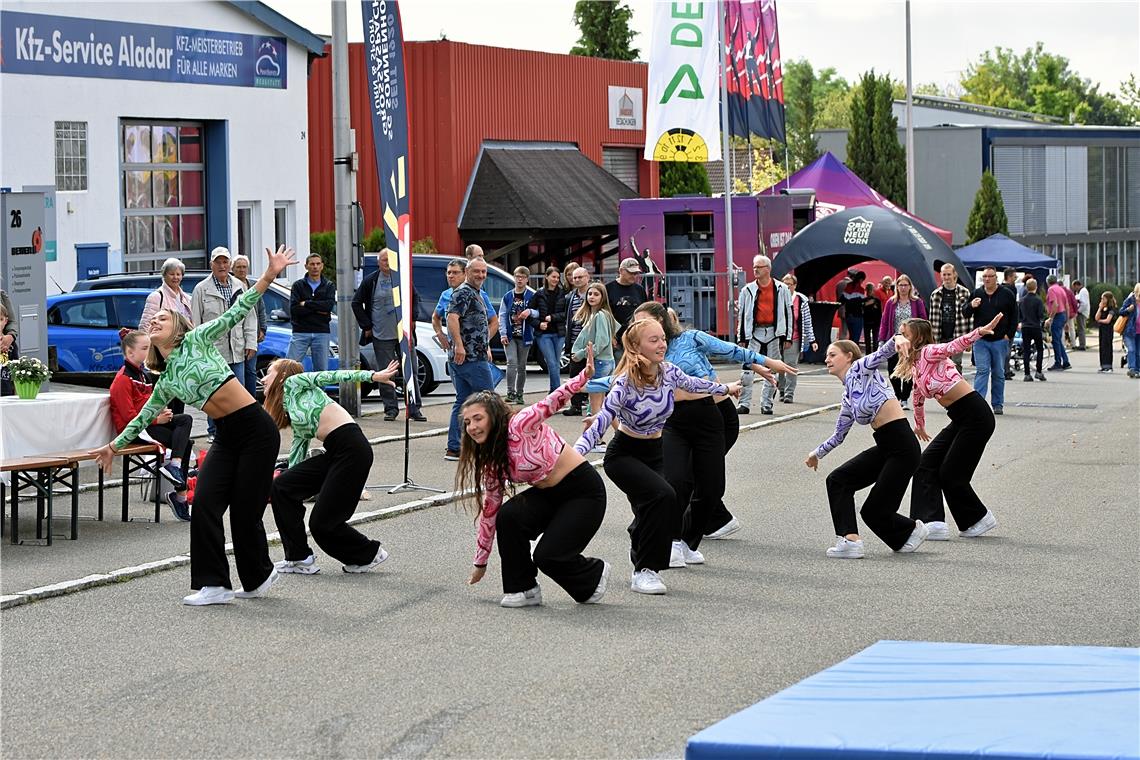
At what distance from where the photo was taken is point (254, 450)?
377 inches

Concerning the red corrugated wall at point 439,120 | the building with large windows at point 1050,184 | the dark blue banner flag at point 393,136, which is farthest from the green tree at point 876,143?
the dark blue banner flag at point 393,136

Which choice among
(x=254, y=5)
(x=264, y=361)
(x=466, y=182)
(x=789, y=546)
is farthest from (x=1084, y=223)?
(x=789, y=546)

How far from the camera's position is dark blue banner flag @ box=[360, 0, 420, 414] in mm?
14523

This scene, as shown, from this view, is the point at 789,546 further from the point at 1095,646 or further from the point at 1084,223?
the point at 1084,223

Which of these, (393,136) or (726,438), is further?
(393,136)

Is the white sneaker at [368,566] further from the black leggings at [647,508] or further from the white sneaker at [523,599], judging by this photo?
the black leggings at [647,508]

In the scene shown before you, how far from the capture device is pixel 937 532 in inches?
459

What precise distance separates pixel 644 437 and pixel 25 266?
388 inches

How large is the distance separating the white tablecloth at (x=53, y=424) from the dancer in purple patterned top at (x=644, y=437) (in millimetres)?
4278

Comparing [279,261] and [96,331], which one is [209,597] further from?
[96,331]

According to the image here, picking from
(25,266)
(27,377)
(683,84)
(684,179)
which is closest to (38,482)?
(27,377)

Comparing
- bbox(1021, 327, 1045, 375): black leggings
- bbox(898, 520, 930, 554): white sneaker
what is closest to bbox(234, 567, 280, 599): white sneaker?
bbox(898, 520, 930, 554): white sneaker

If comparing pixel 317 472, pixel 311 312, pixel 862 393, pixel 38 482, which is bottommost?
pixel 38 482

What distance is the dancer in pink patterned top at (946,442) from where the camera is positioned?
11.7 meters
